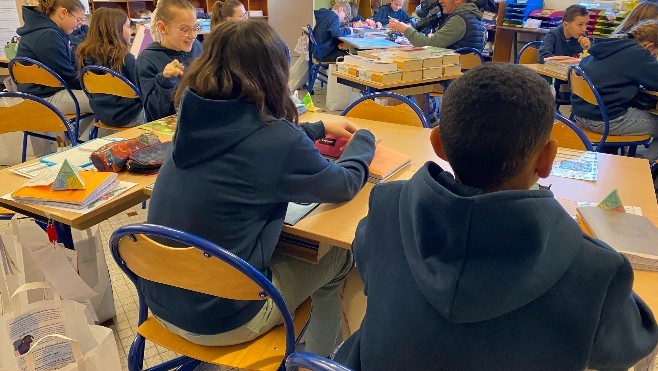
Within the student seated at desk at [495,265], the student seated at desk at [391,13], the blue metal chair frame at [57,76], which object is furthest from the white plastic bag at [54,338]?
the student seated at desk at [391,13]

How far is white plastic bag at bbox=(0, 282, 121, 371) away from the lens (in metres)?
1.26

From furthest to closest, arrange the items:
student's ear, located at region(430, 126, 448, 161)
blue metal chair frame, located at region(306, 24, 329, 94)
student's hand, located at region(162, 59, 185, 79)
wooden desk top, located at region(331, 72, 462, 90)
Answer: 1. blue metal chair frame, located at region(306, 24, 329, 94)
2. wooden desk top, located at region(331, 72, 462, 90)
3. student's hand, located at region(162, 59, 185, 79)
4. student's ear, located at region(430, 126, 448, 161)

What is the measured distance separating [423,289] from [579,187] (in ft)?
3.36

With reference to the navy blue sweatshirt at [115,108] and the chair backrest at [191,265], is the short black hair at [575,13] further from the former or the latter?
the chair backrest at [191,265]

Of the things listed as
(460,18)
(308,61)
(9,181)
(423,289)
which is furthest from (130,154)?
(308,61)

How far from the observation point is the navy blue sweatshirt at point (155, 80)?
2.45 metres

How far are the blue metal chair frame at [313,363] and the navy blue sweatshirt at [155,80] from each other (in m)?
1.88

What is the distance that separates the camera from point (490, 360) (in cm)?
73

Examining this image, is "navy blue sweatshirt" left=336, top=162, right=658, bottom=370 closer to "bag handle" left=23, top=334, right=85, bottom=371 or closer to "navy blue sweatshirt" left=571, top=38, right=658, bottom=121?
"bag handle" left=23, top=334, right=85, bottom=371

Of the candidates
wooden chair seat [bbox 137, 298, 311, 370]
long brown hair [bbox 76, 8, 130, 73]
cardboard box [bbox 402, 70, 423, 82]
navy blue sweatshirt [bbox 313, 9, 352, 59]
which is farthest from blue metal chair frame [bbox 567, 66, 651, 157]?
navy blue sweatshirt [bbox 313, 9, 352, 59]

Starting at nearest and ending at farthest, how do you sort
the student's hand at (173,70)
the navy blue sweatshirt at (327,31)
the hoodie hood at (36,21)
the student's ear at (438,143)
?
the student's ear at (438,143), the student's hand at (173,70), the hoodie hood at (36,21), the navy blue sweatshirt at (327,31)

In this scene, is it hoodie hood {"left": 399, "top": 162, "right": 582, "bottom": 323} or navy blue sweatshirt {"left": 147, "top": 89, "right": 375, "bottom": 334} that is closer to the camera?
hoodie hood {"left": 399, "top": 162, "right": 582, "bottom": 323}

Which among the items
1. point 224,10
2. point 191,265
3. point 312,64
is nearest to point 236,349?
point 191,265

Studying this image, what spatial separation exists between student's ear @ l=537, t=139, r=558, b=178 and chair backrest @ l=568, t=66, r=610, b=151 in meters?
2.33
